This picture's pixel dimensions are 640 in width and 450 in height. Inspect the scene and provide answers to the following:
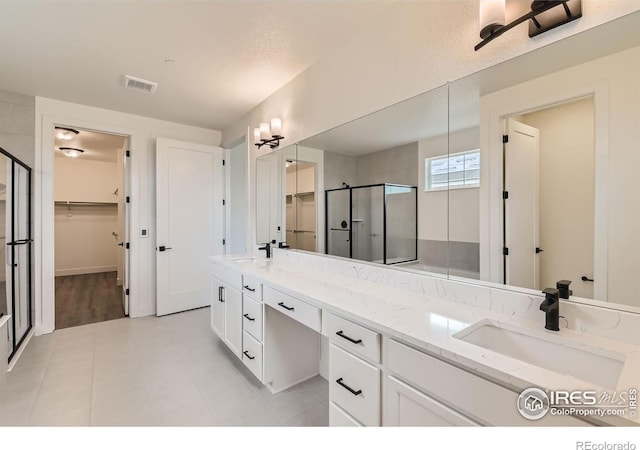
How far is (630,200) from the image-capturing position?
0.96m

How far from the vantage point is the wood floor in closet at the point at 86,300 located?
3.47 meters

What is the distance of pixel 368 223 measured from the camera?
2.01 metres

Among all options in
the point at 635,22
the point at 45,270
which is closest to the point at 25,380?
the point at 45,270

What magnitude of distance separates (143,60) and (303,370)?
9.00 ft

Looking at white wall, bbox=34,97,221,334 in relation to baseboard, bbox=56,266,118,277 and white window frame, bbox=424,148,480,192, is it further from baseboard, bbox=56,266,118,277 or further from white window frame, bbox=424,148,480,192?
baseboard, bbox=56,266,118,277

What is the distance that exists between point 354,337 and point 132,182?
11.4 feet

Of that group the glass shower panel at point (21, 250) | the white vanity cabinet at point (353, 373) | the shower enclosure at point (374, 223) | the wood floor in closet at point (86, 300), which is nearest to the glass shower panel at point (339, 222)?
the shower enclosure at point (374, 223)

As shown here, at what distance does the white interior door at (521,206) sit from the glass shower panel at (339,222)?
104 centimetres

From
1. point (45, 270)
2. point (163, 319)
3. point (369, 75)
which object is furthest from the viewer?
point (163, 319)

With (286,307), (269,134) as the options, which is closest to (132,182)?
(269,134)

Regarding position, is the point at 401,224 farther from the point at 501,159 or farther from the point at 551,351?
the point at 551,351

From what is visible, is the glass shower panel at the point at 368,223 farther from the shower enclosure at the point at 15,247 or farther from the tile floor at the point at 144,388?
the shower enclosure at the point at 15,247

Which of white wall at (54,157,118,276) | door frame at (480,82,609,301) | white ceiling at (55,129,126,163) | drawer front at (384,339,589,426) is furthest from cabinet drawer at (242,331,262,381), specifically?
white wall at (54,157,118,276)
